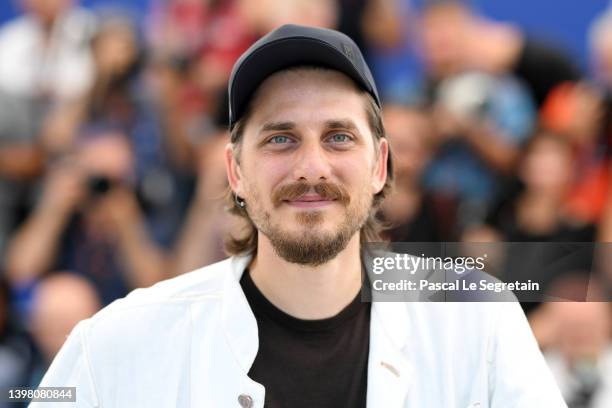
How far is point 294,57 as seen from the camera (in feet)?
7.13

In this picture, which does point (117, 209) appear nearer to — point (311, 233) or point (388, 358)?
point (311, 233)

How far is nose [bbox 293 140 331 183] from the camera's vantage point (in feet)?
6.81

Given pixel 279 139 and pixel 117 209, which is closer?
pixel 279 139

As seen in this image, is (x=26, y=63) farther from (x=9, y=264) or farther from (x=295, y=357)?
(x=295, y=357)

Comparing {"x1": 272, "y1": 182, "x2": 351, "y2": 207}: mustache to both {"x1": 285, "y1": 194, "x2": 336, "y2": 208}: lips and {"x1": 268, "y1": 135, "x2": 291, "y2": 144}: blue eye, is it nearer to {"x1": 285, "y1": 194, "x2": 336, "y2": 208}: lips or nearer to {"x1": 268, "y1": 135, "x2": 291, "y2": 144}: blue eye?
{"x1": 285, "y1": 194, "x2": 336, "y2": 208}: lips

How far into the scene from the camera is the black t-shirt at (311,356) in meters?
2.07

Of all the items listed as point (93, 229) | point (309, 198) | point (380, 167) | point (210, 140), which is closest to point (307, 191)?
point (309, 198)

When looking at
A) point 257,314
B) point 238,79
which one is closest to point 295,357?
point 257,314

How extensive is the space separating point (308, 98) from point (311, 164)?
177 mm

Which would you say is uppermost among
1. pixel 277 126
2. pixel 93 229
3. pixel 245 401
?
pixel 93 229

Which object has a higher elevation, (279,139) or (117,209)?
(117,209)

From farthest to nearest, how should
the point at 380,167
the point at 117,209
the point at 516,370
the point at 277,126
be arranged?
the point at 117,209 < the point at 380,167 < the point at 277,126 < the point at 516,370

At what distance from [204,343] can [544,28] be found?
2915 mm

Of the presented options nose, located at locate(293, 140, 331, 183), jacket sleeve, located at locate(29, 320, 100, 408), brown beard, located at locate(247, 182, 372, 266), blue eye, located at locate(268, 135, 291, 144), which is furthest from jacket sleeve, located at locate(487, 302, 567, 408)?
jacket sleeve, located at locate(29, 320, 100, 408)
